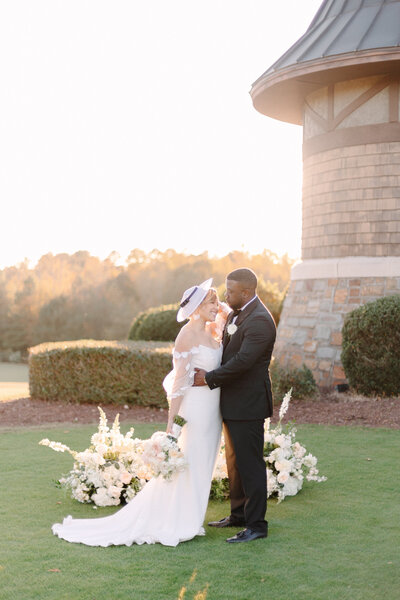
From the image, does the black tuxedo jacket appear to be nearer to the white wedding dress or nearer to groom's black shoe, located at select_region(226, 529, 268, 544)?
the white wedding dress

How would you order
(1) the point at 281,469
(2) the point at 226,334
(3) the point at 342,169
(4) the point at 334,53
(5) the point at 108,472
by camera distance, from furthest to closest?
(3) the point at 342,169
(4) the point at 334,53
(1) the point at 281,469
(5) the point at 108,472
(2) the point at 226,334

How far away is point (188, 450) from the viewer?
209 inches

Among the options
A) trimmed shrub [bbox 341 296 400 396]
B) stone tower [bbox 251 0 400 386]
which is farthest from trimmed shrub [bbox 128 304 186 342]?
trimmed shrub [bbox 341 296 400 396]

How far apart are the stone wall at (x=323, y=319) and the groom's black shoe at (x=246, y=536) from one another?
7.93 metres

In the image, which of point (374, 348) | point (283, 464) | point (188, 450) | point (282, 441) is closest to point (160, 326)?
point (374, 348)

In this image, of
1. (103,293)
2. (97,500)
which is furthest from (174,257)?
(97,500)

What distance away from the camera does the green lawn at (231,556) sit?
14.0 feet

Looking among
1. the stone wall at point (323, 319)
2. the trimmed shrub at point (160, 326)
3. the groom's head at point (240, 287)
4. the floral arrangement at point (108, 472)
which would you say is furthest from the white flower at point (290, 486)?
the trimmed shrub at point (160, 326)

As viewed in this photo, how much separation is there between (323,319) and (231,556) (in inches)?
353

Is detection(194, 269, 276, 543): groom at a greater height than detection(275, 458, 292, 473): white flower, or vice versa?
detection(194, 269, 276, 543): groom

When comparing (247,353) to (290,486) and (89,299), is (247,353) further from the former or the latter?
(89,299)

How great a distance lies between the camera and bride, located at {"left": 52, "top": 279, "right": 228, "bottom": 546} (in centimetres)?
524

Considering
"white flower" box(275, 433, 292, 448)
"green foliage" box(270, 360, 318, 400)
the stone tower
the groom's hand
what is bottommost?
"green foliage" box(270, 360, 318, 400)

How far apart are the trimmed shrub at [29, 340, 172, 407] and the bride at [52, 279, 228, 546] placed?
20.4ft
